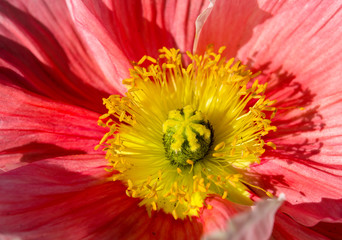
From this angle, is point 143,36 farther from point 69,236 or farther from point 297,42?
point 69,236

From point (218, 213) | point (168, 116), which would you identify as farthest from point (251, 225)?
point (168, 116)

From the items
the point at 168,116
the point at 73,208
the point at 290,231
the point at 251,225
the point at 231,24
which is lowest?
the point at 290,231

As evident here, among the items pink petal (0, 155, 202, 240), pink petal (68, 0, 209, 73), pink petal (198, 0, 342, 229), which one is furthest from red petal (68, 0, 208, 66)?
pink petal (0, 155, 202, 240)

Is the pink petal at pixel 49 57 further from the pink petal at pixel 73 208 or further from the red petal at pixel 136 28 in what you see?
the pink petal at pixel 73 208

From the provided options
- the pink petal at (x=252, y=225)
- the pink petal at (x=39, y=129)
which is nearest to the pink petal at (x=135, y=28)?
the pink petal at (x=39, y=129)

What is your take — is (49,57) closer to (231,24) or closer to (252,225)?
(231,24)

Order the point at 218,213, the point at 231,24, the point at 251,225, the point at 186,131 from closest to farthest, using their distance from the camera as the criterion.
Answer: the point at 251,225
the point at 218,213
the point at 186,131
the point at 231,24
